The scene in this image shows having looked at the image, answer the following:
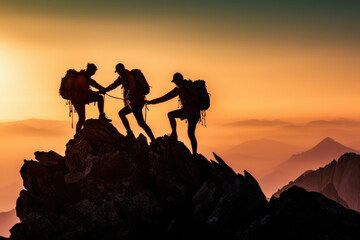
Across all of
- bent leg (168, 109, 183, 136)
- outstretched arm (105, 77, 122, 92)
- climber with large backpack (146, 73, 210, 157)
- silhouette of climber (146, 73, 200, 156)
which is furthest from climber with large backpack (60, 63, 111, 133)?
silhouette of climber (146, 73, 200, 156)

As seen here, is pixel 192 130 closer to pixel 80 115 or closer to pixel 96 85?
pixel 96 85

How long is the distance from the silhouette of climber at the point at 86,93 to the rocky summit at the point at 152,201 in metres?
1.15

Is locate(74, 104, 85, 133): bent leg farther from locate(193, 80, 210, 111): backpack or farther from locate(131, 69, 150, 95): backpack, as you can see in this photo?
locate(193, 80, 210, 111): backpack

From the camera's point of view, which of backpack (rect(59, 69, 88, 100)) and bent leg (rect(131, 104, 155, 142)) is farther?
backpack (rect(59, 69, 88, 100))

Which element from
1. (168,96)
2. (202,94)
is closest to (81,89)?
(168,96)

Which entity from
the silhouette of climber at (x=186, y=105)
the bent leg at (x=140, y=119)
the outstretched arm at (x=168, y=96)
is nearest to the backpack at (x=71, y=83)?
the bent leg at (x=140, y=119)

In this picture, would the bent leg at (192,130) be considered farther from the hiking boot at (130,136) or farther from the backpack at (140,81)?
the hiking boot at (130,136)

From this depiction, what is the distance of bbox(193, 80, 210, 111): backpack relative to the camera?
30.6 meters

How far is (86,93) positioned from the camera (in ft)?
104

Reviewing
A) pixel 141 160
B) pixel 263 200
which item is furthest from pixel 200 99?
pixel 263 200

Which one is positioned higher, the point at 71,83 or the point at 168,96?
the point at 71,83

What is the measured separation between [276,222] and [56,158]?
46.5 ft

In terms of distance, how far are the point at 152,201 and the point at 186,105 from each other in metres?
5.82

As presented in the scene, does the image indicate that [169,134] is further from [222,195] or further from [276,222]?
[276,222]
